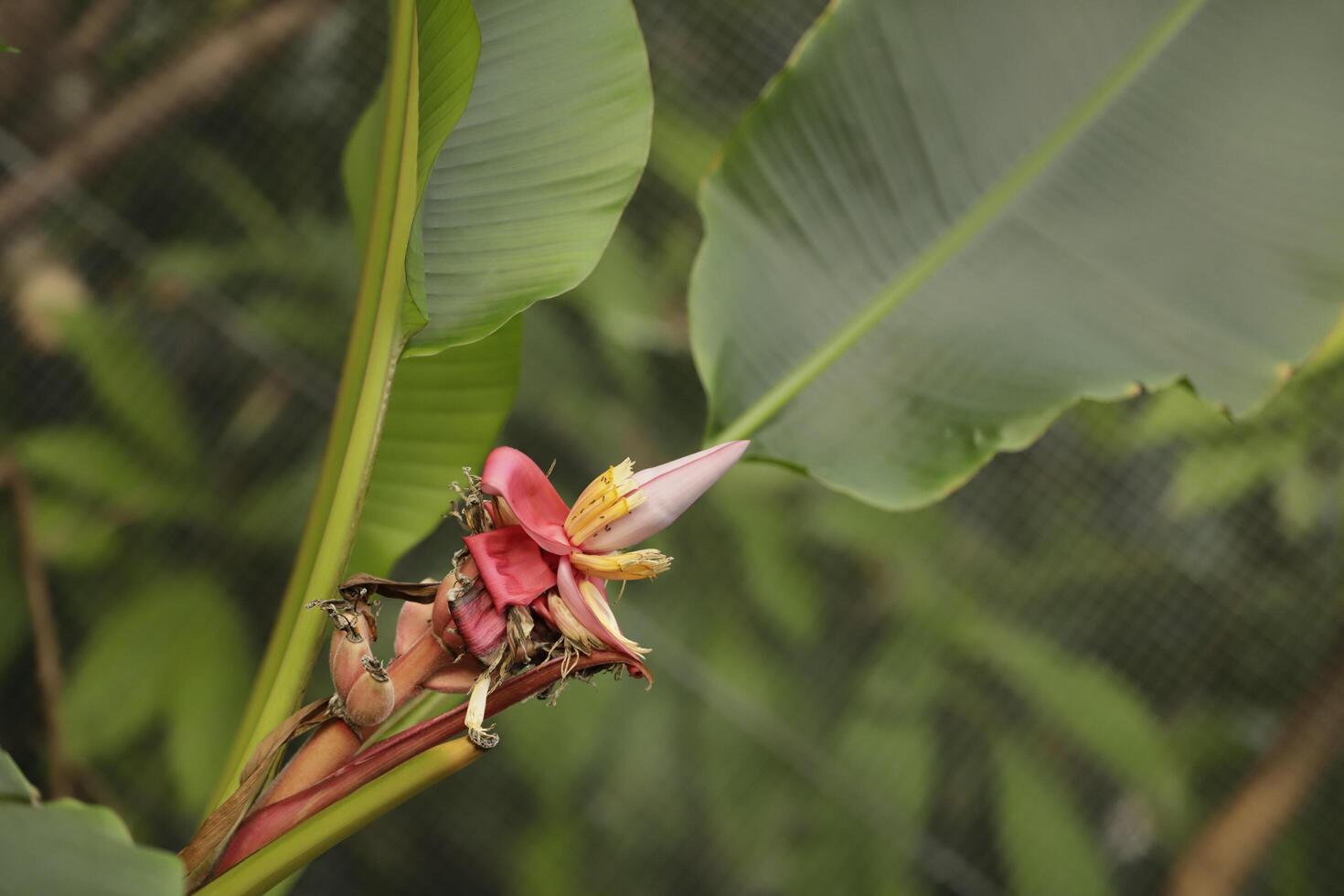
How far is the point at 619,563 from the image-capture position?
342 mm

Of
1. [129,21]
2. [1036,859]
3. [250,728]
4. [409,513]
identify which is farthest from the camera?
[1036,859]

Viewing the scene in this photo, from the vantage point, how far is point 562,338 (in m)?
0.92

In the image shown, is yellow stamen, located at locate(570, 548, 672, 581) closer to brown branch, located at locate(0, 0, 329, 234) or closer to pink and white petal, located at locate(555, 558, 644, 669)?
pink and white petal, located at locate(555, 558, 644, 669)

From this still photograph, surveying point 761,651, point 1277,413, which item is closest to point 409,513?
point 761,651

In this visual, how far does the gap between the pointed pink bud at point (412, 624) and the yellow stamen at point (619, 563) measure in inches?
2.3

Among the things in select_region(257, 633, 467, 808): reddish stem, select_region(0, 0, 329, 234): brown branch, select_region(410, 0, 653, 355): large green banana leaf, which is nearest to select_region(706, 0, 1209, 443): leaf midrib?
select_region(410, 0, 653, 355): large green banana leaf

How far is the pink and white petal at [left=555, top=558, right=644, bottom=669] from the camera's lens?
0.33 m

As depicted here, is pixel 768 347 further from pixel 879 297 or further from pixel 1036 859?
pixel 1036 859

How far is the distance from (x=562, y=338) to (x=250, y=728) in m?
0.55

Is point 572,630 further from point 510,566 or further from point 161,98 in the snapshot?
point 161,98

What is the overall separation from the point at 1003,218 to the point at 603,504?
0.36 metres

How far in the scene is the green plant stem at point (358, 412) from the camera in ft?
1.35

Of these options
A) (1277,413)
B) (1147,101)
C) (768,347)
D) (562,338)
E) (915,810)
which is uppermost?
(1147,101)

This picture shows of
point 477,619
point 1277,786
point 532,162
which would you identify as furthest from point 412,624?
point 1277,786
